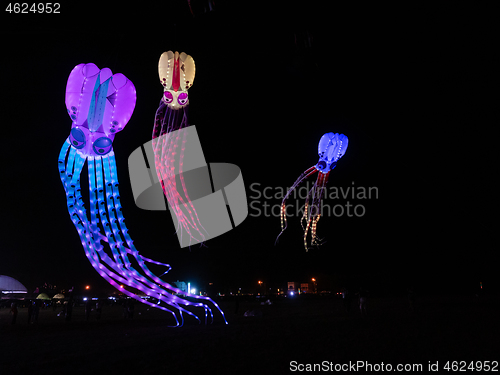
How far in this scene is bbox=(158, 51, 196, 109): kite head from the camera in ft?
28.9

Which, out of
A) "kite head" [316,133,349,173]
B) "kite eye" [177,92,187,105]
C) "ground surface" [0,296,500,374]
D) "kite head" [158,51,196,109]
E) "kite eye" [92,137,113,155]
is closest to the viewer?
"ground surface" [0,296,500,374]

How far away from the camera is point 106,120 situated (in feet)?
27.7

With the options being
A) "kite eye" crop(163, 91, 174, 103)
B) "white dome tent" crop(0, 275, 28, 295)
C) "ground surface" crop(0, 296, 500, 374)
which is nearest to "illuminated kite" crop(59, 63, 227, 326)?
"kite eye" crop(163, 91, 174, 103)

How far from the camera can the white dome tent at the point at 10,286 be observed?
40219mm

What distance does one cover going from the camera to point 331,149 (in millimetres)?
14664

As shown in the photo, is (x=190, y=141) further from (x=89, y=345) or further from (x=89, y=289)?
(x=89, y=289)

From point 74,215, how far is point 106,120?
7.52ft

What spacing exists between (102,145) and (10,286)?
139 feet

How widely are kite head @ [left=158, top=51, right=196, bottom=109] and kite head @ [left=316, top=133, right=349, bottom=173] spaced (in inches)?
281

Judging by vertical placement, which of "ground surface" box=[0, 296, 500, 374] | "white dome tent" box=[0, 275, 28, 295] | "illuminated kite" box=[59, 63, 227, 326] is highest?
"illuminated kite" box=[59, 63, 227, 326]

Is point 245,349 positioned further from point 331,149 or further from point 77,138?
point 331,149

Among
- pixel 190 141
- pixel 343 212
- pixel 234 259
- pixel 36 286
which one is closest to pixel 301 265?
pixel 234 259

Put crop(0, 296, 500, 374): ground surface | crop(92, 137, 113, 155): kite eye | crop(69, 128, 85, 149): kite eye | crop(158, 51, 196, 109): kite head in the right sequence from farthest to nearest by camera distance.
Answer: crop(158, 51, 196, 109): kite head, crop(92, 137, 113, 155): kite eye, crop(69, 128, 85, 149): kite eye, crop(0, 296, 500, 374): ground surface

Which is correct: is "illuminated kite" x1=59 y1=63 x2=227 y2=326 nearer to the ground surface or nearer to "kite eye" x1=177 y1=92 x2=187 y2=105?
"kite eye" x1=177 y1=92 x2=187 y2=105
